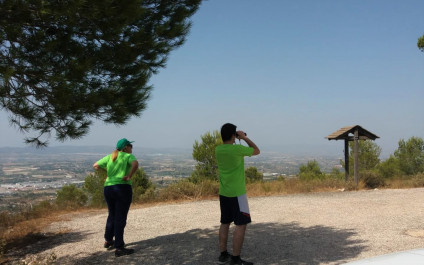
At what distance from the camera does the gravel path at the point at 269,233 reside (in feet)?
17.6

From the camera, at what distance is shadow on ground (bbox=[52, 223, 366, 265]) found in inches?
203

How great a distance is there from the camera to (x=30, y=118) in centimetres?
482

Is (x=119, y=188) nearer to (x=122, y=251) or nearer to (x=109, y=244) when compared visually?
(x=122, y=251)

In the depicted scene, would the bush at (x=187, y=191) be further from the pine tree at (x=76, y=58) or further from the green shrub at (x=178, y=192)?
the pine tree at (x=76, y=58)

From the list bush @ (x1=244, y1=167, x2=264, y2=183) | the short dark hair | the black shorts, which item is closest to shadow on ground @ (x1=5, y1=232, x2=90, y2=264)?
the black shorts

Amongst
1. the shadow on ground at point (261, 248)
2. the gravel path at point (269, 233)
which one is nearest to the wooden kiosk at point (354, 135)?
the gravel path at point (269, 233)

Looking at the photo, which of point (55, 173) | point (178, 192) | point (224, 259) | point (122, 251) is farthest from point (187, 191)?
point (55, 173)

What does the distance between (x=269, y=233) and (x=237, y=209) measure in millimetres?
2384

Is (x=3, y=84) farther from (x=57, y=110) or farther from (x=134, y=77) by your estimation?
(x=134, y=77)

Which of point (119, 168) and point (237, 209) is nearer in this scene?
point (237, 209)

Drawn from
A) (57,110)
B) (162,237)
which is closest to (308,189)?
(162,237)

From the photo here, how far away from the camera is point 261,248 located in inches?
223

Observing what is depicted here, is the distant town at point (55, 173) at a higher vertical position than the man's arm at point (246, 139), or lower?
lower

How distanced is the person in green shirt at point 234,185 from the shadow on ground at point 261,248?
2.37ft
